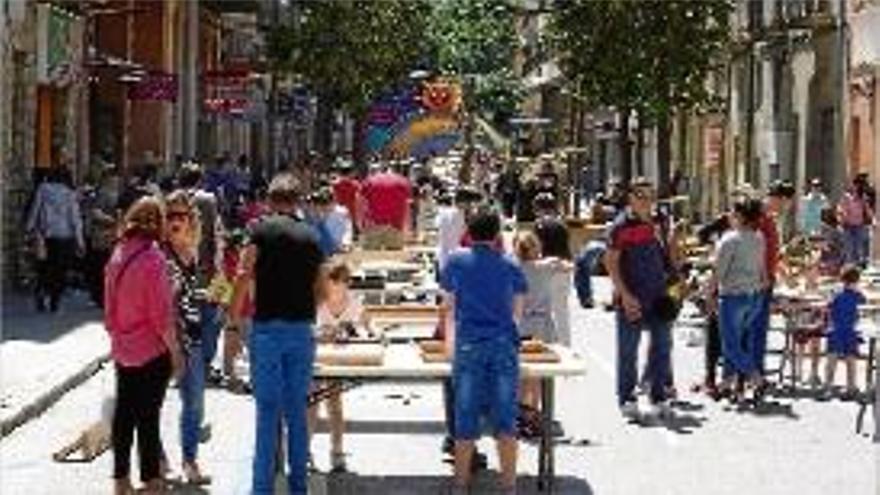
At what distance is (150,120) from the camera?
46938 millimetres

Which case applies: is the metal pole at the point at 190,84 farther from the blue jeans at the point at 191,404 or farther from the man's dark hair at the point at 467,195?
the blue jeans at the point at 191,404

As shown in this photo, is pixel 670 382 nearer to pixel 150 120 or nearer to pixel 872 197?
pixel 872 197

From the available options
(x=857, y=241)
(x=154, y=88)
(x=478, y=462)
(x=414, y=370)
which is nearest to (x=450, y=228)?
(x=478, y=462)

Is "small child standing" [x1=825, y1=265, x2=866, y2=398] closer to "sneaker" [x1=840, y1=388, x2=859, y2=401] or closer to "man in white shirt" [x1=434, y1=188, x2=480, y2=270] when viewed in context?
"sneaker" [x1=840, y1=388, x2=859, y2=401]

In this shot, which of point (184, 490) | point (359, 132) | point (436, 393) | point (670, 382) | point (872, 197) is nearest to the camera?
point (184, 490)

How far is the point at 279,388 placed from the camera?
11594mm

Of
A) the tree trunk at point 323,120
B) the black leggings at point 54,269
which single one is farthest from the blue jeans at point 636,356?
the tree trunk at point 323,120

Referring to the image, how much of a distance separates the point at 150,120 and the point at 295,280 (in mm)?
35906

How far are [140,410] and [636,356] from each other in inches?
238

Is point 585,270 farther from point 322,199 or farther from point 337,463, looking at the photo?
point 337,463

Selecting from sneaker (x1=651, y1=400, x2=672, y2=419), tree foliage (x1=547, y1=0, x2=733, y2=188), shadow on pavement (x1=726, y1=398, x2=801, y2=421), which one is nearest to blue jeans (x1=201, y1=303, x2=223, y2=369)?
sneaker (x1=651, y1=400, x2=672, y2=419)

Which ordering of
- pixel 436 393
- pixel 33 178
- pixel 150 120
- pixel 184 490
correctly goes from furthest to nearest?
pixel 150 120 < pixel 33 178 < pixel 436 393 < pixel 184 490

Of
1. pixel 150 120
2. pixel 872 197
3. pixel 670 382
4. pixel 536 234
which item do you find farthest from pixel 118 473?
pixel 150 120

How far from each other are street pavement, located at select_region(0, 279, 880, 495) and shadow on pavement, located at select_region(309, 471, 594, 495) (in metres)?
0.01
